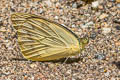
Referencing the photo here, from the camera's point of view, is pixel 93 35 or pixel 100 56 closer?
pixel 100 56

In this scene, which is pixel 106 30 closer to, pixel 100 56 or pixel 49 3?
pixel 100 56

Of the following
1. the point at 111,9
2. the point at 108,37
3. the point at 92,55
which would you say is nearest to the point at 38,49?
the point at 92,55

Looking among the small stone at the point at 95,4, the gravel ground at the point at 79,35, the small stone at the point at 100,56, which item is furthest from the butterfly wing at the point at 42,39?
the small stone at the point at 95,4

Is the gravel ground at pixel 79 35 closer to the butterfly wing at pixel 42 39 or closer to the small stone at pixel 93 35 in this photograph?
the small stone at pixel 93 35

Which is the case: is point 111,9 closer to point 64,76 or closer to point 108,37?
point 108,37

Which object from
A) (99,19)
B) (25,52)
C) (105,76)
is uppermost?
(99,19)

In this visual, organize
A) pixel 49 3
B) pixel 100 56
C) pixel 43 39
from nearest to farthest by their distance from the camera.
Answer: pixel 43 39 < pixel 100 56 < pixel 49 3

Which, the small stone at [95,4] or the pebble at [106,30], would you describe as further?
the small stone at [95,4]

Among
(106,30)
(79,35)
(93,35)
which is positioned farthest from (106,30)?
(79,35)
